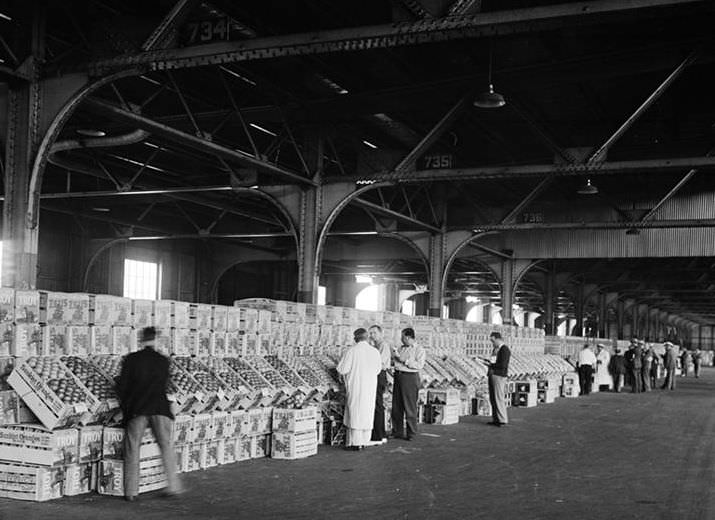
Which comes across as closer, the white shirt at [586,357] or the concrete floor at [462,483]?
the concrete floor at [462,483]

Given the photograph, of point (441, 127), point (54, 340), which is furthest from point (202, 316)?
point (441, 127)

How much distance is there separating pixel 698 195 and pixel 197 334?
66.7 ft

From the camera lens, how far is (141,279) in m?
34.6

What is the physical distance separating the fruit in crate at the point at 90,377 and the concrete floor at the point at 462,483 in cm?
107

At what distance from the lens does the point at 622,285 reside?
47.3 meters

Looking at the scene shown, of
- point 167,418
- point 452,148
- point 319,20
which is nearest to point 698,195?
point 452,148

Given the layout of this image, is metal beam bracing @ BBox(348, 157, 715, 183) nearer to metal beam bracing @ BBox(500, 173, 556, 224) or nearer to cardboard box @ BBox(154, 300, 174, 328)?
metal beam bracing @ BBox(500, 173, 556, 224)

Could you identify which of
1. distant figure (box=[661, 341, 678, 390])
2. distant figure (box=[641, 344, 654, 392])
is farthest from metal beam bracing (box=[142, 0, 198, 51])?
distant figure (box=[661, 341, 678, 390])

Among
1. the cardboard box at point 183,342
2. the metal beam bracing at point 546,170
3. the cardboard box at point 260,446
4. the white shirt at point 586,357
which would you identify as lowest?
the cardboard box at point 260,446

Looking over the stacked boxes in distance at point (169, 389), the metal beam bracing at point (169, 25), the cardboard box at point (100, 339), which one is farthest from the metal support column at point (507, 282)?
the cardboard box at point (100, 339)

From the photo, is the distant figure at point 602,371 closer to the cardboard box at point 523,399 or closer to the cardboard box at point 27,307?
the cardboard box at point 523,399

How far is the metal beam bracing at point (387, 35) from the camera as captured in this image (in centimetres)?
820

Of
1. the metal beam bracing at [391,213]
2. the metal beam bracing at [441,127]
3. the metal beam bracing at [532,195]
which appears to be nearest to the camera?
the metal beam bracing at [441,127]

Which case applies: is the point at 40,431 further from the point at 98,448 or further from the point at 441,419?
the point at 441,419
